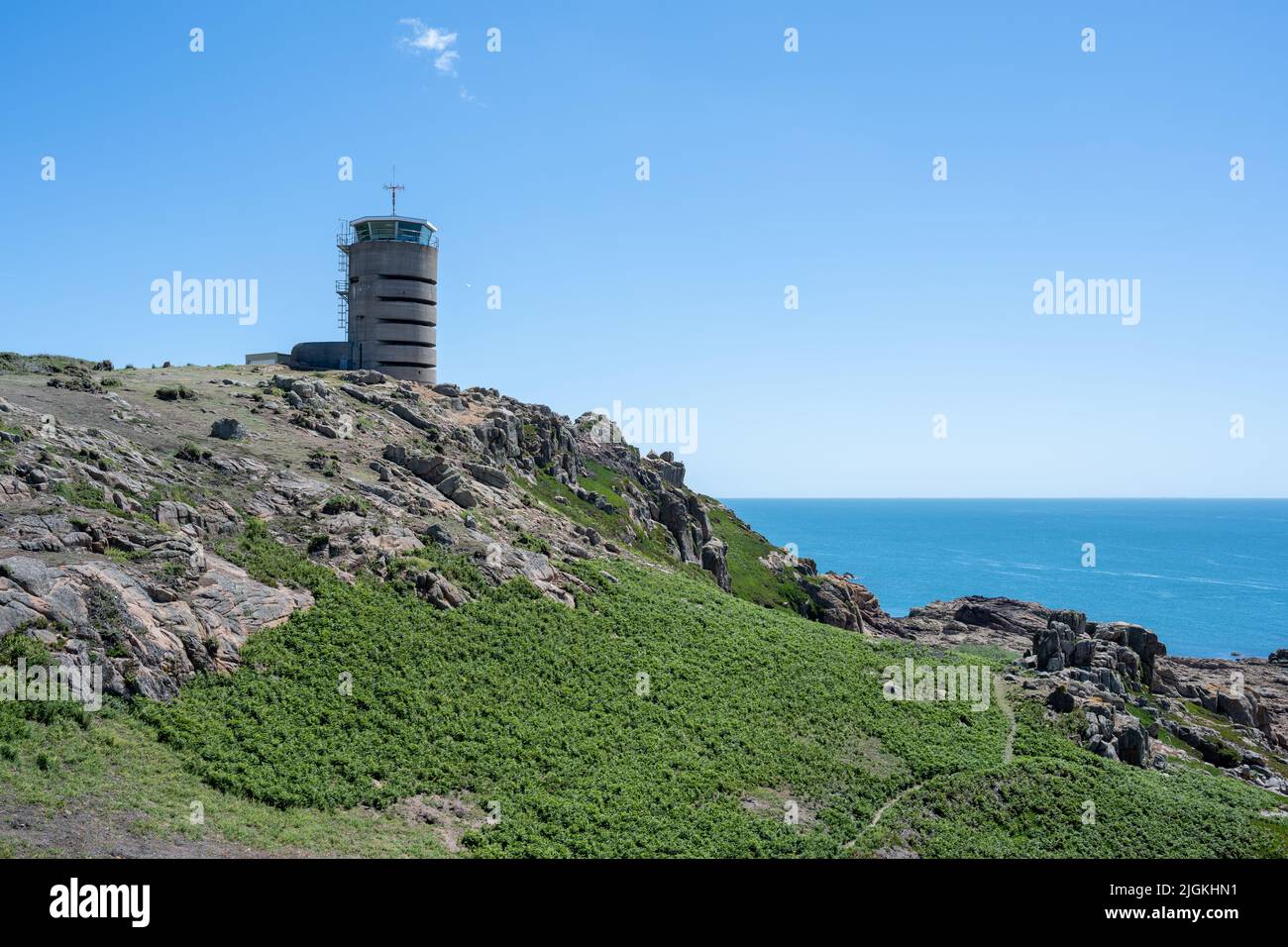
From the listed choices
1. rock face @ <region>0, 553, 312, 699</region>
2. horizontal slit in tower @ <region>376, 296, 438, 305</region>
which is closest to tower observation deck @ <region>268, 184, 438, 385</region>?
horizontal slit in tower @ <region>376, 296, 438, 305</region>

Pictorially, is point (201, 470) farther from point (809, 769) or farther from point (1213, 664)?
point (1213, 664)

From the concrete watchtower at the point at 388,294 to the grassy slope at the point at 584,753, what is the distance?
140 ft

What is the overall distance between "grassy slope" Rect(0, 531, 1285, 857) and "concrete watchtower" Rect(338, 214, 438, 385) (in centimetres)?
4265

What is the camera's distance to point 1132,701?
→ 50.9 meters

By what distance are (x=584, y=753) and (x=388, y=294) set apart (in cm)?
5750

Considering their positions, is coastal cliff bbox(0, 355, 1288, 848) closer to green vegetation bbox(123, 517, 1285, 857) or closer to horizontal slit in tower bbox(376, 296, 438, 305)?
green vegetation bbox(123, 517, 1285, 857)

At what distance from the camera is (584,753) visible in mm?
29562

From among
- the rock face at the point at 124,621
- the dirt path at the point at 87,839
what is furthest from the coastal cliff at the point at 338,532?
the dirt path at the point at 87,839

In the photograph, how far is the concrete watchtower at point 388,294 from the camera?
75375 millimetres

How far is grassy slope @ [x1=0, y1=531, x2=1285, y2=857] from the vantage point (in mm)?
22375

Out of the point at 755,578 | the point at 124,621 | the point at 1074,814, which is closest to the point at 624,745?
the point at 124,621

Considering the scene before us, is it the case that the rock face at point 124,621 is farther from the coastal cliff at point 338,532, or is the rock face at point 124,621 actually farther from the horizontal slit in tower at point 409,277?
the horizontal slit in tower at point 409,277

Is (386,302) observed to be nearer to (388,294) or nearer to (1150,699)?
(388,294)
